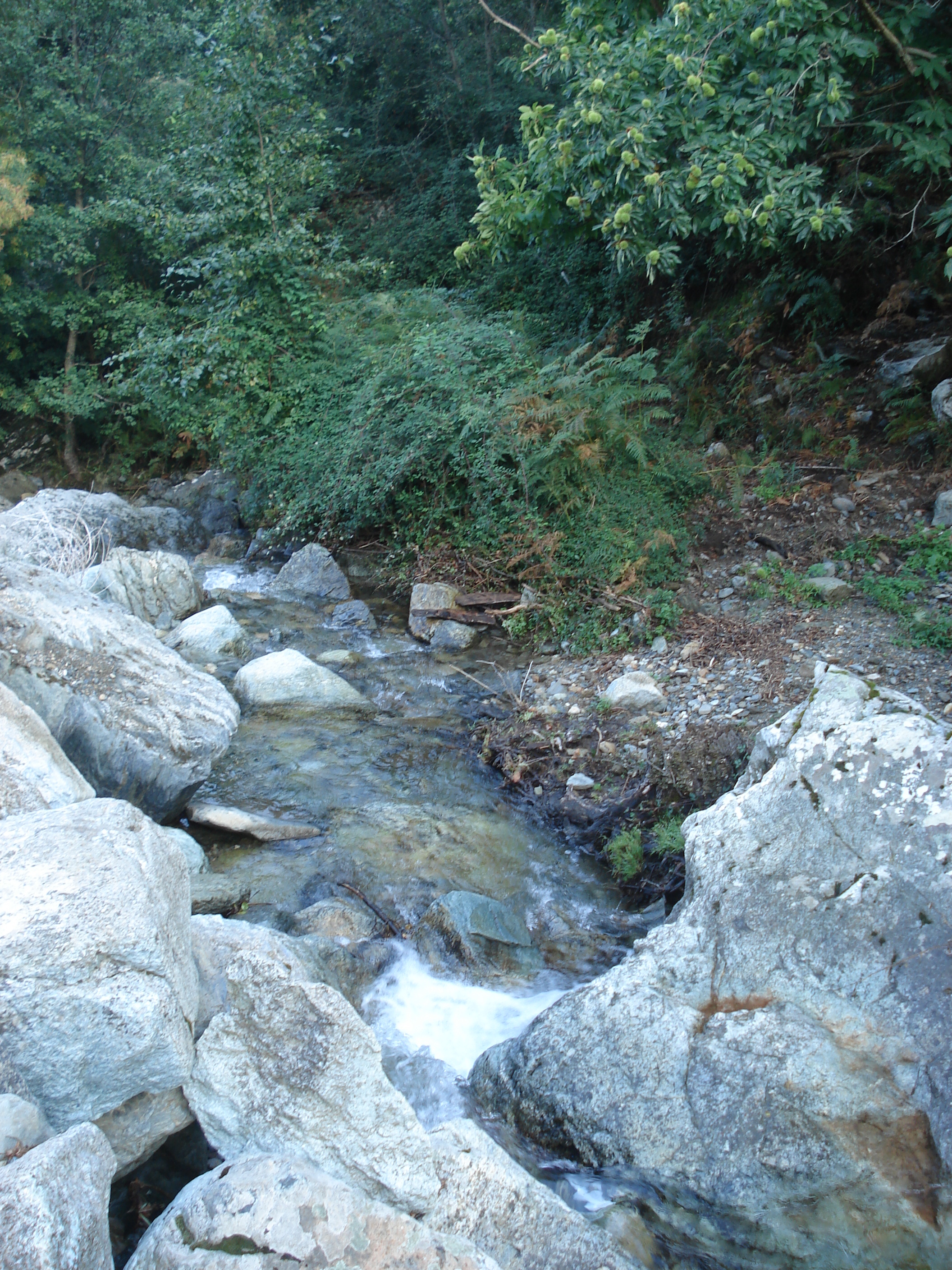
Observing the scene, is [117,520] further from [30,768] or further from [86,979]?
[86,979]

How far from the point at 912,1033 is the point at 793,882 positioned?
631mm

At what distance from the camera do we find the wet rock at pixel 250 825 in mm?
4930

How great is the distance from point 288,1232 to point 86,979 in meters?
0.94

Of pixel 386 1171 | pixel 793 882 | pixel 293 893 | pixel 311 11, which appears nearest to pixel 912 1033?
pixel 793 882

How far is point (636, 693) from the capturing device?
5754mm

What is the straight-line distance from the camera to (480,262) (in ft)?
46.4

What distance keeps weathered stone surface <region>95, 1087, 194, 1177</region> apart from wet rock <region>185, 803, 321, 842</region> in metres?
2.16

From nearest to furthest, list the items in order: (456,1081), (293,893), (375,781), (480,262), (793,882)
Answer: (793,882) < (456,1081) < (293,893) < (375,781) < (480,262)

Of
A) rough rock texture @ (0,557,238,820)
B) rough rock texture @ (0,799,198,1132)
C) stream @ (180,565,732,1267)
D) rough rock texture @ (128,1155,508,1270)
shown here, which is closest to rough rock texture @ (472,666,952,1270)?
stream @ (180,565,732,1267)

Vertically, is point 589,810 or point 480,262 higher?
point 480,262

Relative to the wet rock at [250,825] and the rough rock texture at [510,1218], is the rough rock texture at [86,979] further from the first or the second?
the wet rock at [250,825]

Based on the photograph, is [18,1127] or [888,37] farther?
[888,37]

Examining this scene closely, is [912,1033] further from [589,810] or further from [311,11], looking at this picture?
[311,11]

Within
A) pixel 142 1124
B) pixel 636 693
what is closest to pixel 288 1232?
pixel 142 1124
